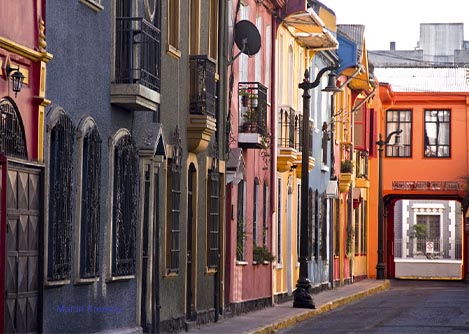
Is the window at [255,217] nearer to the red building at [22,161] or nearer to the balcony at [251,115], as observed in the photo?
the balcony at [251,115]

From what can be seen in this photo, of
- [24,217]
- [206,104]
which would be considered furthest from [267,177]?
[24,217]

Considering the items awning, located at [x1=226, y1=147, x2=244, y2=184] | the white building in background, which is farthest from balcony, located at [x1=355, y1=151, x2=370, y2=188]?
the white building in background

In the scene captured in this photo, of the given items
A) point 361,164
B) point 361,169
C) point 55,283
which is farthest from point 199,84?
point 361,169

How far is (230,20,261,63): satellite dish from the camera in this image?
2692 centimetres

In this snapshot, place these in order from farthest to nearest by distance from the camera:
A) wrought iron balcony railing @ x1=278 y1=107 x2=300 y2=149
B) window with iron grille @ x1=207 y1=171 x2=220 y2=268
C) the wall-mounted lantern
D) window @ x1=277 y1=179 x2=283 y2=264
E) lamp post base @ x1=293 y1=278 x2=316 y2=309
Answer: window @ x1=277 y1=179 x2=283 y2=264, wrought iron balcony railing @ x1=278 y1=107 x2=300 y2=149, lamp post base @ x1=293 y1=278 x2=316 y2=309, window with iron grille @ x1=207 y1=171 x2=220 y2=268, the wall-mounted lantern

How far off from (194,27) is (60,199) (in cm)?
788

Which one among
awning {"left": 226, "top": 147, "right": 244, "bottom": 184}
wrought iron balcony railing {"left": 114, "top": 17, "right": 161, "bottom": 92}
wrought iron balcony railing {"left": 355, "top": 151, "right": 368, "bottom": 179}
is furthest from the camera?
wrought iron balcony railing {"left": 355, "top": 151, "right": 368, "bottom": 179}

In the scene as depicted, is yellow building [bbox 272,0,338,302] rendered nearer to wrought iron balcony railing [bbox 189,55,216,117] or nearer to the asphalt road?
the asphalt road

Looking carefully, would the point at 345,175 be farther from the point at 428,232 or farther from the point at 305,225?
the point at 428,232

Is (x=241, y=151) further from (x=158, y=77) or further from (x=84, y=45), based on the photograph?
(x=84, y=45)

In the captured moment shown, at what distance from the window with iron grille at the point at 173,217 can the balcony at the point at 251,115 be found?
5887 millimetres

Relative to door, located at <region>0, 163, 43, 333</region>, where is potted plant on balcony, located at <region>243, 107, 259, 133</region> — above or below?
above

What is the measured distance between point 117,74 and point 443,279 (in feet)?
157

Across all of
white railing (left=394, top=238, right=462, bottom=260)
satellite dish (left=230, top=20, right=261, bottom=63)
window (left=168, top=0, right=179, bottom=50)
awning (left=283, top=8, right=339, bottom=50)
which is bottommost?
white railing (left=394, top=238, right=462, bottom=260)
